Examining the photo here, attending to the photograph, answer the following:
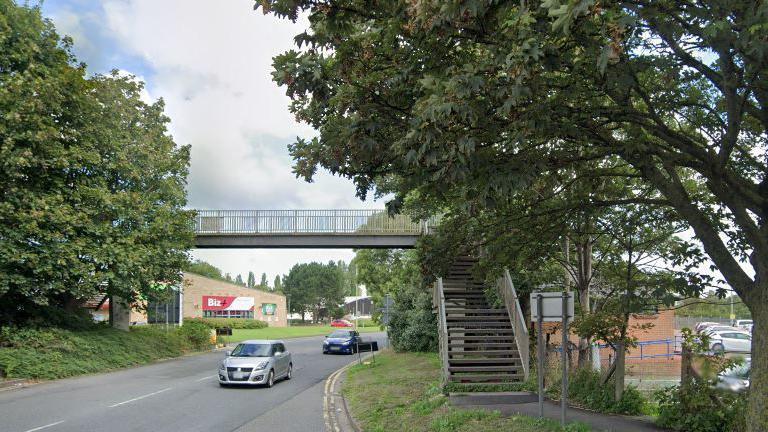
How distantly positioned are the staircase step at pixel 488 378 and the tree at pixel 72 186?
565 inches

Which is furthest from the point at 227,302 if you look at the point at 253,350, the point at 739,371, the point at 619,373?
the point at 739,371

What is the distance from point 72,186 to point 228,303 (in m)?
53.3

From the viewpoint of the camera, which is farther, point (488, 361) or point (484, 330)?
point (484, 330)

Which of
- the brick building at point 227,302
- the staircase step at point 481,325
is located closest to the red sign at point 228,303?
the brick building at point 227,302

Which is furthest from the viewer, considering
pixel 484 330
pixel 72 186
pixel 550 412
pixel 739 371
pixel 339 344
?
pixel 339 344

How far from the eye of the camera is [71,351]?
22.2 m

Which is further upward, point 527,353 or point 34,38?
point 34,38

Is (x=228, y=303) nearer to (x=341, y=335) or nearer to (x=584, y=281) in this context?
Answer: (x=341, y=335)

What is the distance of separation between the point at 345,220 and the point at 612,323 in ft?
67.4

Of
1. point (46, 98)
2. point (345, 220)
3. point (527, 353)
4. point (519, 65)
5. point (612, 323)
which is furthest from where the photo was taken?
point (345, 220)

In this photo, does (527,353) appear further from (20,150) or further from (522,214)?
(20,150)

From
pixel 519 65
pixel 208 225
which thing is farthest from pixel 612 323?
pixel 208 225

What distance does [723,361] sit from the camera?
9.14 meters

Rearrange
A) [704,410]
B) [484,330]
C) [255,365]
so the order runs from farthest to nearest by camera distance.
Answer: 1. [255,365]
2. [484,330]
3. [704,410]
